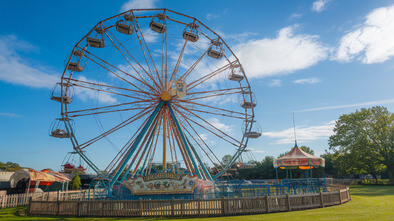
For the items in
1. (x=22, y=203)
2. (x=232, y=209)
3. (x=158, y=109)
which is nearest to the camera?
(x=232, y=209)

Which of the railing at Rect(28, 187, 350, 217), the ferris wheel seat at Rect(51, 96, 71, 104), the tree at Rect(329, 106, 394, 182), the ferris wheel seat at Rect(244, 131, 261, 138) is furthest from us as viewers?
the tree at Rect(329, 106, 394, 182)

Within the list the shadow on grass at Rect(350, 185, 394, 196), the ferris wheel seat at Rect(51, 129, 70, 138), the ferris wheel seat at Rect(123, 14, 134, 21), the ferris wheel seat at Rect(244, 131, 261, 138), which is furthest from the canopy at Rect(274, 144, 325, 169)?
the ferris wheel seat at Rect(51, 129, 70, 138)

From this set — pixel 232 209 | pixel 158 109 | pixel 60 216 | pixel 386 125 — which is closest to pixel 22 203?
pixel 60 216

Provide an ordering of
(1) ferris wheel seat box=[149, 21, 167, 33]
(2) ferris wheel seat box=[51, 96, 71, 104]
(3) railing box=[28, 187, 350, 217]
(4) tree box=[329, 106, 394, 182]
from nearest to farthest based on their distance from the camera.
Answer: (3) railing box=[28, 187, 350, 217] → (1) ferris wheel seat box=[149, 21, 167, 33] → (2) ferris wheel seat box=[51, 96, 71, 104] → (4) tree box=[329, 106, 394, 182]

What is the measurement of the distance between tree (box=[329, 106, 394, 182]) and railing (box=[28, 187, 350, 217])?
82.2ft

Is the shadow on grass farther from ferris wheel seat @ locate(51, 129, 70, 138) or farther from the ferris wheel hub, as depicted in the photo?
ferris wheel seat @ locate(51, 129, 70, 138)

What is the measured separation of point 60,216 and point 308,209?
1045cm

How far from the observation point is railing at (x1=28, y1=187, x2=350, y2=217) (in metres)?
11.1

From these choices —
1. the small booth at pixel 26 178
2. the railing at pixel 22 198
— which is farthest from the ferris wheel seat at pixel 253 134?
the small booth at pixel 26 178

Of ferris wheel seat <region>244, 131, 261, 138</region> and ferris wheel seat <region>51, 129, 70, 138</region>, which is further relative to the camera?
ferris wheel seat <region>244, 131, 261, 138</region>

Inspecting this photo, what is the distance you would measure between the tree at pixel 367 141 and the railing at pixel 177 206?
25065mm

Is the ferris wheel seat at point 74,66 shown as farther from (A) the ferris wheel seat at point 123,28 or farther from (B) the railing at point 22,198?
(B) the railing at point 22,198

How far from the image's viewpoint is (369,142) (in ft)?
109

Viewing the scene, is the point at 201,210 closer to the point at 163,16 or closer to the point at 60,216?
the point at 60,216
